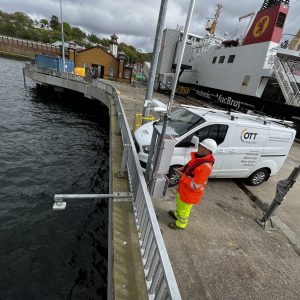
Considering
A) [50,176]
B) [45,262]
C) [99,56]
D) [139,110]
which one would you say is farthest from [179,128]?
[99,56]

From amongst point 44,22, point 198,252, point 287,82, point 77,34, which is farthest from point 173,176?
point 44,22

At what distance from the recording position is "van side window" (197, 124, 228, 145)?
6.09 meters

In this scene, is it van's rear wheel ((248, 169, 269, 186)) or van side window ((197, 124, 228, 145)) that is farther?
van's rear wheel ((248, 169, 269, 186))

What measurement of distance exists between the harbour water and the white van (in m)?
2.64

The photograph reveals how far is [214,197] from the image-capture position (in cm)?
607

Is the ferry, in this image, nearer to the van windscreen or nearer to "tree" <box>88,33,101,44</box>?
the van windscreen

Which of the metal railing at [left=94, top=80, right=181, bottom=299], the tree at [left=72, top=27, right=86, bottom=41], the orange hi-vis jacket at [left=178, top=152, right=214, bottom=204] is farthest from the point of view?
the tree at [left=72, top=27, right=86, bottom=41]

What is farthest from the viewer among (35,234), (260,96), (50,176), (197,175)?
(260,96)

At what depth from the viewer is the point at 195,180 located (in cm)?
399

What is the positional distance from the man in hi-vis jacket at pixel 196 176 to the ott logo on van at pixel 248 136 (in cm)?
272

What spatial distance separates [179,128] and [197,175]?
2578mm

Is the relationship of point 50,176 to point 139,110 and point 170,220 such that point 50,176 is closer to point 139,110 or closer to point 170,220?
point 170,220

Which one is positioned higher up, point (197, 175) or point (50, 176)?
point (197, 175)

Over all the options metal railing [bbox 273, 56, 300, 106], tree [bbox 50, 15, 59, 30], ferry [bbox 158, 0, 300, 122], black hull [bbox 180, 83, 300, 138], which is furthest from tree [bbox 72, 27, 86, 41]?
metal railing [bbox 273, 56, 300, 106]
